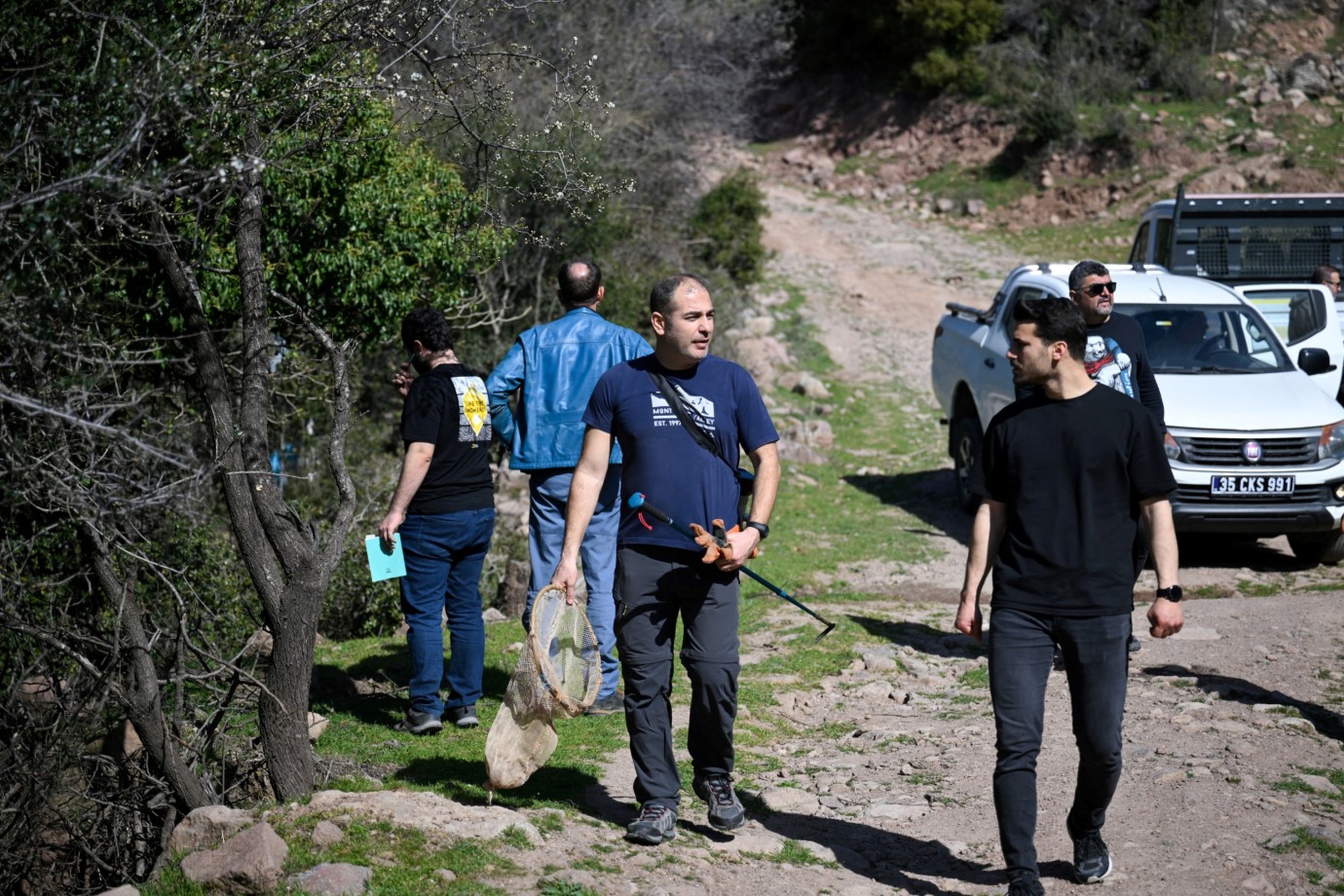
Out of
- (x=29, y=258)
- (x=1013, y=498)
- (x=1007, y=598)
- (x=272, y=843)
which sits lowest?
(x=272, y=843)

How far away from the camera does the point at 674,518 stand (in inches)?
177

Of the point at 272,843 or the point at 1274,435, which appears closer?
the point at 272,843

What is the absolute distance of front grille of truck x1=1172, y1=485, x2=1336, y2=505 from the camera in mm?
9070

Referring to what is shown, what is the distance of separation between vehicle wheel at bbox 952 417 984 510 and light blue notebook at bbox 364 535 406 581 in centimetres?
664

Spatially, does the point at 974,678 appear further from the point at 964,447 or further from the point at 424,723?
the point at 964,447

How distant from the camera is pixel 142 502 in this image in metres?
4.72

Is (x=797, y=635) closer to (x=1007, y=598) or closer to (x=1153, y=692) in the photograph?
(x=1153, y=692)

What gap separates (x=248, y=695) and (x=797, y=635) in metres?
3.57

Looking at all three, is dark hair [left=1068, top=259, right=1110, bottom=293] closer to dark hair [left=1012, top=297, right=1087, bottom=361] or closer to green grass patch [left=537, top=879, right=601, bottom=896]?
dark hair [left=1012, top=297, right=1087, bottom=361]

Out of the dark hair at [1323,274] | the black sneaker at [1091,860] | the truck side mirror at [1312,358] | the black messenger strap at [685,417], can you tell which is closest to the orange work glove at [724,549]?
the black messenger strap at [685,417]

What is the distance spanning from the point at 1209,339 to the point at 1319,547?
1745 mm

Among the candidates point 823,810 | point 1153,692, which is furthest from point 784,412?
point 823,810

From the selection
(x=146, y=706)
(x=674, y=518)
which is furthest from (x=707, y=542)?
(x=146, y=706)

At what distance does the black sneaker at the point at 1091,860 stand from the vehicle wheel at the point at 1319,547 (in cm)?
594
